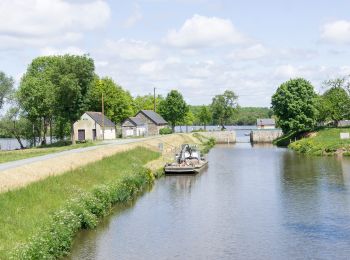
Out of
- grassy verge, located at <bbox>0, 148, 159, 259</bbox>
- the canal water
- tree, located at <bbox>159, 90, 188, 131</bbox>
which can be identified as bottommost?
the canal water

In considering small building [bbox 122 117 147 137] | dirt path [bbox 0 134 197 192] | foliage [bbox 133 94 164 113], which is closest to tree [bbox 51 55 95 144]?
dirt path [bbox 0 134 197 192]

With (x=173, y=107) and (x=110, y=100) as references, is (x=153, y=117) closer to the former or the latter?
(x=110, y=100)

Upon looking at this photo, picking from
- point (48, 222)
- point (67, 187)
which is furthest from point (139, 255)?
point (67, 187)

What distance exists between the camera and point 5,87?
10081 centimetres

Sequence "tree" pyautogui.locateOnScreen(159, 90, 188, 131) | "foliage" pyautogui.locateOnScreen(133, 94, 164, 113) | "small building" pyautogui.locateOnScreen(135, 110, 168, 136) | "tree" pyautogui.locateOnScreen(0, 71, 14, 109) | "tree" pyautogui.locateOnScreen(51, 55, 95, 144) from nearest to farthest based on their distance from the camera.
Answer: "tree" pyautogui.locateOnScreen(51, 55, 95, 144), "tree" pyautogui.locateOnScreen(0, 71, 14, 109), "small building" pyautogui.locateOnScreen(135, 110, 168, 136), "tree" pyautogui.locateOnScreen(159, 90, 188, 131), "foliage" pyautogui.locateOnScreen(133, 94, 164, 113)

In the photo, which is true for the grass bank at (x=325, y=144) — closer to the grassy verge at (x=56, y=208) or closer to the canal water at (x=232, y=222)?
the canal water at (x=232, y=222)

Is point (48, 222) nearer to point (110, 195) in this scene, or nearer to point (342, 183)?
point (110, 195)

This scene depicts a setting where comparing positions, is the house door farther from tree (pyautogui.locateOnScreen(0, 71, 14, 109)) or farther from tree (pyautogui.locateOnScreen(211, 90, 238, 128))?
tree (pyautogui.locateOnScreen(211, 90, 238, 128))

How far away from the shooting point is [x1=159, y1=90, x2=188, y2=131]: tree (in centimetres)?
15862

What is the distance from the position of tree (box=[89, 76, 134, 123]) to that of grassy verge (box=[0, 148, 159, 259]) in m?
79.2

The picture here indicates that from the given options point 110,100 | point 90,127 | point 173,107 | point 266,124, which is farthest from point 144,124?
point 266,124

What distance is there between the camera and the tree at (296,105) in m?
118

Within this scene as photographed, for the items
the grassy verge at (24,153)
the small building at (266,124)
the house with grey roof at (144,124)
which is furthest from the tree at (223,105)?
the grassy verge at (24,153)

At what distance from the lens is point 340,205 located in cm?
4288
